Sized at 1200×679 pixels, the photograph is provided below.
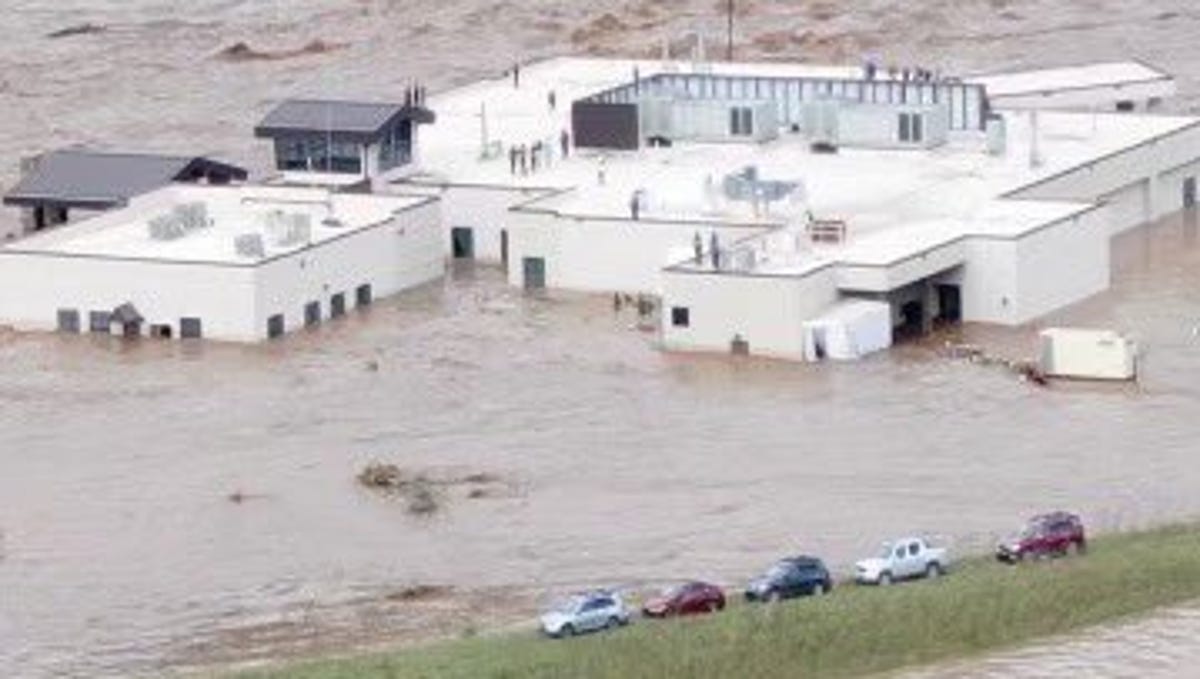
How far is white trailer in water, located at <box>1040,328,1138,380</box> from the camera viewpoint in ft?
106

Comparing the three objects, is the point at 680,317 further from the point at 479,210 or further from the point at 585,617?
the point at 585,617

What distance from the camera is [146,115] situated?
1843 inches

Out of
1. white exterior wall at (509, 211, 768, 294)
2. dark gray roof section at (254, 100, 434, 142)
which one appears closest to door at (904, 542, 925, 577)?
white exterior wall at (509, 211, 768, 294)

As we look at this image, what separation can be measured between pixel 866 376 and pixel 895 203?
169 inches

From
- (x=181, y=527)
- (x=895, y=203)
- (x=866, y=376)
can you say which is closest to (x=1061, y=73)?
(x=895, y=203)

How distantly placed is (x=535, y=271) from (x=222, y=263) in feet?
11.0

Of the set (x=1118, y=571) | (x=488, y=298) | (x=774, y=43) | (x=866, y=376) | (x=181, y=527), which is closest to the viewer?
(x=1118, y=571)

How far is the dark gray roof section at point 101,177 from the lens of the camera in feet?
125

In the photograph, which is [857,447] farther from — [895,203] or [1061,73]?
[1061,73]

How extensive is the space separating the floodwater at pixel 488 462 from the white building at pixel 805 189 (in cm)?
43

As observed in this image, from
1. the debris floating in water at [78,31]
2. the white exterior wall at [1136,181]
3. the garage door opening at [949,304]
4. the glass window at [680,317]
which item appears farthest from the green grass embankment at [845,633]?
the debris floating in water at [78,31]

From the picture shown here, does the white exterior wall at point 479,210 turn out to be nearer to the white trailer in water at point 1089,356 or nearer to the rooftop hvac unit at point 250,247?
the rooftop hvac unit at point 250,247

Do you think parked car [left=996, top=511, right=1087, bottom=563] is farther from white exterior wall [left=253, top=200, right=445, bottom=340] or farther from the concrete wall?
white exterior wall [left=253, top=200, right=445, bottom=340]

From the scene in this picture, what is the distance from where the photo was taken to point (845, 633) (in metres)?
24.5
